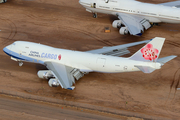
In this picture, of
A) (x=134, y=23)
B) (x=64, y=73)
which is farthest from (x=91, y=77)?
(x=134, y=23)

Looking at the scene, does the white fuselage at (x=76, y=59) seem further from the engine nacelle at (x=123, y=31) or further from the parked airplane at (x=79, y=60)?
the engine nacelle at (x=123, y=31)

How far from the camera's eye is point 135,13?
178 feet

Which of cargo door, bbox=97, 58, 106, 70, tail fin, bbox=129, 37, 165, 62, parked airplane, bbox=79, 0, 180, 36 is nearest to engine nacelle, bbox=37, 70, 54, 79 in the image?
cargo door, bbox=97, 58, 106, 70

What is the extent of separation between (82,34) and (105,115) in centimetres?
2453

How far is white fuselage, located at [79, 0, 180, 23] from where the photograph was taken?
52291 mm

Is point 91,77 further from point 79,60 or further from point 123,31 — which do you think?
point 123,31

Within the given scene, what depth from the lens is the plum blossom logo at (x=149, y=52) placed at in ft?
114

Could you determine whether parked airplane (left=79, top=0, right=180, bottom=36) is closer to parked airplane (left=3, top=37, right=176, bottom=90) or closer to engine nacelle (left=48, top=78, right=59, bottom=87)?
parked airplane (left=3, top=37, right=176, bottom=90)

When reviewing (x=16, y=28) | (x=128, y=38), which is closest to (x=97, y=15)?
→ (x=128, y=38)

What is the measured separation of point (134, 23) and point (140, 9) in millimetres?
3969

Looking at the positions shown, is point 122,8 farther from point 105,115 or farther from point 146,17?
point 105,115

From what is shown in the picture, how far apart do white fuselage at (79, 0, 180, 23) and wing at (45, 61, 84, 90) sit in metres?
22.2

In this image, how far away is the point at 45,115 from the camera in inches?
1353

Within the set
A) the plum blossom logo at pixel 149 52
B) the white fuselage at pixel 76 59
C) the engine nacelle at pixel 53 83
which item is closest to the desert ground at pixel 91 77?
the engine nacelle at pixel 53 83
